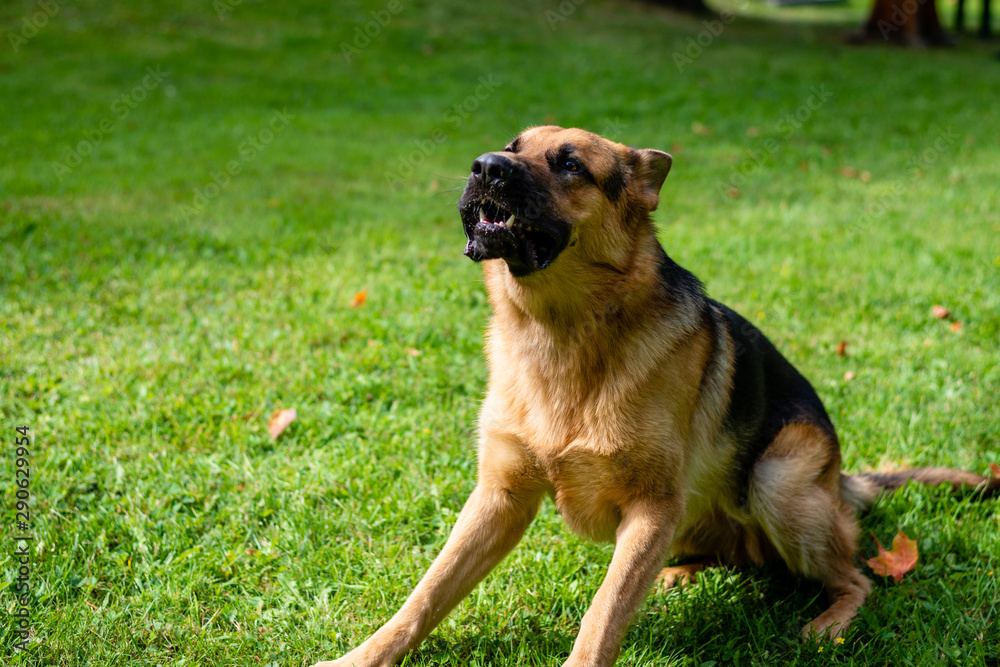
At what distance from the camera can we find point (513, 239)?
2723 mm

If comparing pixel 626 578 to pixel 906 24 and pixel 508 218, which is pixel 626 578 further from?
pixel 906 24

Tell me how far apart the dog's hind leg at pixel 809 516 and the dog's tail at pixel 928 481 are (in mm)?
413

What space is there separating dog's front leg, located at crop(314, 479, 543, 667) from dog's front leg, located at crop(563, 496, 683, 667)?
426 mm

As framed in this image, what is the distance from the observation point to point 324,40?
16.4m

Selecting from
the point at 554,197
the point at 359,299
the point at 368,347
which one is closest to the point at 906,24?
the point at 359,299

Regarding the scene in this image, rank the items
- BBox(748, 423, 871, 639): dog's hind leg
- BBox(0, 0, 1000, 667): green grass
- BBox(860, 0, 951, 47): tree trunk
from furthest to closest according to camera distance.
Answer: BBox(860, 0, 951, 47): tree trunk
BBox(748, 423, 871, 639): dog's hind leg
BBox(0, 0, 1000, 667): green grass

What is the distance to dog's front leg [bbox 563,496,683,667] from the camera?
263cm

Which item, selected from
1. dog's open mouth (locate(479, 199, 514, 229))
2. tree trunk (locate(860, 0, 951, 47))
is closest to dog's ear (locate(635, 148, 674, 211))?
dog's open mouth (locate(479, 199, 514, 229))

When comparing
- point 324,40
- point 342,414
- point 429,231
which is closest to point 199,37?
point 324,40

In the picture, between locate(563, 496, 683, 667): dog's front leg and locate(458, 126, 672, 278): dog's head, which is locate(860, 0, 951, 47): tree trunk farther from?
locate(563, 496, 683, 667): dog's front leg

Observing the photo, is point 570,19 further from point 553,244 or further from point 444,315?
point 553,244

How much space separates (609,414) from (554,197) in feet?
2.71

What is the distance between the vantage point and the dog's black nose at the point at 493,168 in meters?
2.68

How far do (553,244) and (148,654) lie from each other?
2.12 meters
